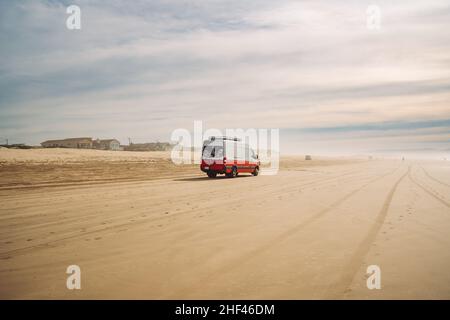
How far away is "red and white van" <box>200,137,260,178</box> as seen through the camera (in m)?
22.6

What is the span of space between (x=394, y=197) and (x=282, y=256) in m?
8.79

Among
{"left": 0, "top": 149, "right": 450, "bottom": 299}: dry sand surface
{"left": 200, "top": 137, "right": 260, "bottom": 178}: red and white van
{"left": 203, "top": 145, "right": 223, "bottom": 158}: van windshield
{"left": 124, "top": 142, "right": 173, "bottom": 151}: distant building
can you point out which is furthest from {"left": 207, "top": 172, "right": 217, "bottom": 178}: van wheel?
{"left": 124, "top": 142, "right": 173, "bottom": 151}: distant building

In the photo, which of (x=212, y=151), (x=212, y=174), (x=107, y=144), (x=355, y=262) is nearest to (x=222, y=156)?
(x=212, y=151)

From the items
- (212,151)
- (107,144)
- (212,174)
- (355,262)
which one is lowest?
(355,262)

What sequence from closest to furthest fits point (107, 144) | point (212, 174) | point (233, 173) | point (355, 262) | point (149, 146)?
1. point (355, 262)
2. point (212, 174)
3. point (233, 173)
4. point (107, 144)
5. point (149, 146)

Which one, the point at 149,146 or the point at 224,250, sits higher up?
the point at 149,146

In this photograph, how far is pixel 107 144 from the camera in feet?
332

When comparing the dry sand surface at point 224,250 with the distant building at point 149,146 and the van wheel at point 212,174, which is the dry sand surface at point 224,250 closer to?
the van wheel at point 212,174

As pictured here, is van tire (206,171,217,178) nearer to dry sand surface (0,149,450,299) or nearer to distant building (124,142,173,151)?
dry sand surface (0,149,450,299)

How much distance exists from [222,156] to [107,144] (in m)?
85.4

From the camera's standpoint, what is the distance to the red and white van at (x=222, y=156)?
22562 mm

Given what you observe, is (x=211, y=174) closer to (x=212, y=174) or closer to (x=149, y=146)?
(x=212, y=174)

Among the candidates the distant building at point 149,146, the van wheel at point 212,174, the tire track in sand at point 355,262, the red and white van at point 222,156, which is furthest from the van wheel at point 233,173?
the distant building at point 149,146
